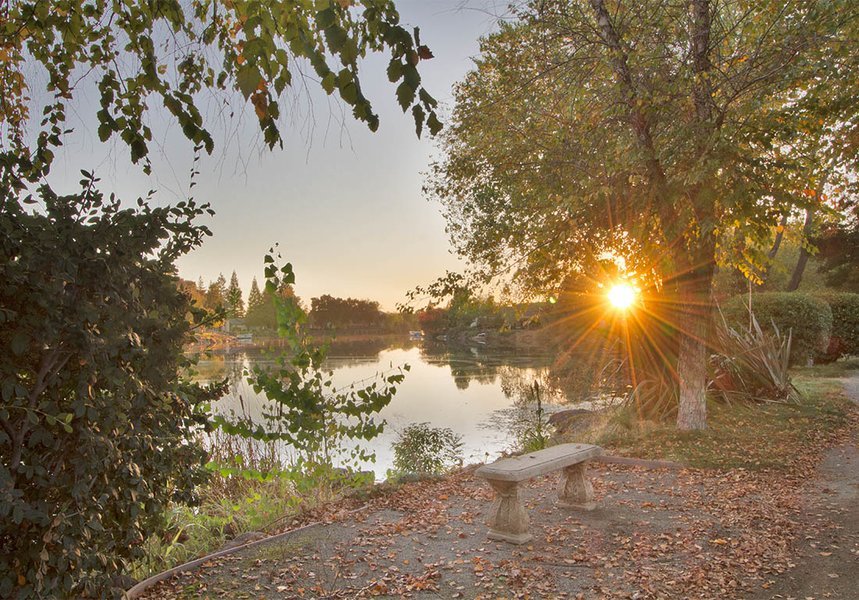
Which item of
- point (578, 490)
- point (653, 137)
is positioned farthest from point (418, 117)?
point (653, 137)

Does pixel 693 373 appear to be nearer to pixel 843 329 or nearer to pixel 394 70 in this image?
pixel 394 70

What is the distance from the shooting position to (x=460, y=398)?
57.1 ft

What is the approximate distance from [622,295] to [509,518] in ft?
21.1

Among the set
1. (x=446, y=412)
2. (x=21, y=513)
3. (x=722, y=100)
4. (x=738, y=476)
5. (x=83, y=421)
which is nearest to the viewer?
(x=21, y=513)

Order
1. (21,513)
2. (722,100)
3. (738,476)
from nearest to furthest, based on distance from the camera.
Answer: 1. (21,513)
2. (738,476)
3. (722,100)

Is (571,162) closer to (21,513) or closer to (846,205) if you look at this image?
(21,513)

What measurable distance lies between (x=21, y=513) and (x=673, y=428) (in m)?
8.15

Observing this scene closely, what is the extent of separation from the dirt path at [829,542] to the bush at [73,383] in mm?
3820

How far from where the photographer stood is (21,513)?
231 centimetres

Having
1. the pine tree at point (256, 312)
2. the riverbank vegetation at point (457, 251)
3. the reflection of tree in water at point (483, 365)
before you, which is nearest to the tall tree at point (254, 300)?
the pine tree at point (256, 312)

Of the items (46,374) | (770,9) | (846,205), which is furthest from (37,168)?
(846,205)

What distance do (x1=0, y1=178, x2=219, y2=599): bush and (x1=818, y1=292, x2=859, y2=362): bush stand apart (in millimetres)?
18201

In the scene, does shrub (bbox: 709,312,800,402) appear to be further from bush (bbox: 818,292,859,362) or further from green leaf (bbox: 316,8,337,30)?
green leaf (bbox: 316,8,337,30)

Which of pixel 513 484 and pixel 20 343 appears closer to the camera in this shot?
pixel 20 343
